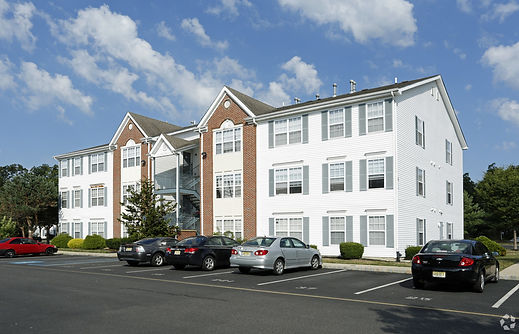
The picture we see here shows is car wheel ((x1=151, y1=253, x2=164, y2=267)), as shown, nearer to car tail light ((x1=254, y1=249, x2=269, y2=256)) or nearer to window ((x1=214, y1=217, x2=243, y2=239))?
car tail light ((x1=254, y1=249, x2=269, y2=256))

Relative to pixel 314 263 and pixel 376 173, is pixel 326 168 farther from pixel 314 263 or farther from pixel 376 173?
pixel 314 263

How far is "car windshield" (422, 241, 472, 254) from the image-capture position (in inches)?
530

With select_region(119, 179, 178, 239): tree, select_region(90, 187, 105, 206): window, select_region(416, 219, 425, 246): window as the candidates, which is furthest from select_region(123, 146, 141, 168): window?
select_region(416, 219, 425, 246): window

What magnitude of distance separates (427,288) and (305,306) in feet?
17.0

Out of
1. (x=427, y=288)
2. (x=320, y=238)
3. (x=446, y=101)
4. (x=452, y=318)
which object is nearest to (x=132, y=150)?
(x=320, y=238)

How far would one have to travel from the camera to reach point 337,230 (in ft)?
87.0

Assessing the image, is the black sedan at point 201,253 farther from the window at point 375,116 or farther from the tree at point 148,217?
the tree at point 148,217

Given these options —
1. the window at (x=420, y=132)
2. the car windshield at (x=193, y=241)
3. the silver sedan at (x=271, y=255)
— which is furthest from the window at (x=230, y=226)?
the window at (x=420, y=132)

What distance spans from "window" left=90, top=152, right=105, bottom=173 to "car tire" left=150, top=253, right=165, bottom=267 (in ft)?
71.4

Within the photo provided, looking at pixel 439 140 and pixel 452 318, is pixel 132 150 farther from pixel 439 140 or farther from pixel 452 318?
pixel 452 318

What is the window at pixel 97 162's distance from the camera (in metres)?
41.6

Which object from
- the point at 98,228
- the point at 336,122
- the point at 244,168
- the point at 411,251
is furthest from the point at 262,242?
the point at 98,228

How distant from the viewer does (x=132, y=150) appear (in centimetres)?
3909

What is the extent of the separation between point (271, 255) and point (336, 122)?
12.2 meters
